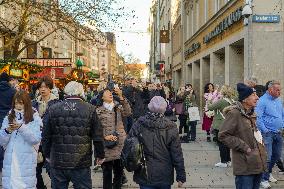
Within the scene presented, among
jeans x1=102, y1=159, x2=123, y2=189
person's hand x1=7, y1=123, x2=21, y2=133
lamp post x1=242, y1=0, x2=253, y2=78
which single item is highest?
lamp post x1=242, y1=0, x2=253, y2=78

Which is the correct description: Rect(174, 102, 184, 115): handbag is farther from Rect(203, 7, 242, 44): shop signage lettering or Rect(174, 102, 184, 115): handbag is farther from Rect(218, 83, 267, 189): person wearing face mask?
Rect(218, 83, 267, 189): person wearing face mask

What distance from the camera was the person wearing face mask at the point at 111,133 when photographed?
702 centimetres

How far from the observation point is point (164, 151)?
5.18 meters

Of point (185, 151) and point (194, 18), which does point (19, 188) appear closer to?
point (185, 151)

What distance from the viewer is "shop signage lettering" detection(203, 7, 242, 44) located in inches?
665

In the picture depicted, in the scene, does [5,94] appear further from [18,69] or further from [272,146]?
[18,69]

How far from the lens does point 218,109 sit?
33.0 feet

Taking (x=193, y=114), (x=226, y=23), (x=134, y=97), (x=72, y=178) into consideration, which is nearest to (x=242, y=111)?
(x=72, y=178)

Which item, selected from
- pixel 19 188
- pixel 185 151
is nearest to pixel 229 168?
pixel 185 151

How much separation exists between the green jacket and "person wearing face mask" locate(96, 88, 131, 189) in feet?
9.90

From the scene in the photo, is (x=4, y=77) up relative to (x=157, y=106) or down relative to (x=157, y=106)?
up

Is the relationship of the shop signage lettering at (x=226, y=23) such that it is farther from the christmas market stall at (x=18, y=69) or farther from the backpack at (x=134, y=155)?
the backpack at (x=134, y=155)

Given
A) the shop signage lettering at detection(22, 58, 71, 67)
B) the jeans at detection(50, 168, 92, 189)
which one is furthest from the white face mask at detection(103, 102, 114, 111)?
the shop signage lettering at detection(22, 58, 71, 67)

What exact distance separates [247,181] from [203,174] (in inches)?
155
